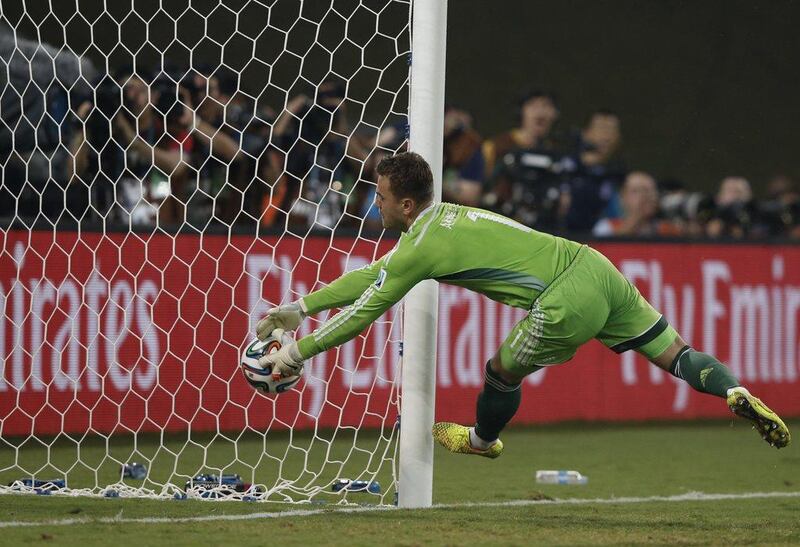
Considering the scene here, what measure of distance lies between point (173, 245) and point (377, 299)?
11.6 ft

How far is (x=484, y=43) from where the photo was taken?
15141mm

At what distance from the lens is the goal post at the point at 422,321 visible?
21.1 ft

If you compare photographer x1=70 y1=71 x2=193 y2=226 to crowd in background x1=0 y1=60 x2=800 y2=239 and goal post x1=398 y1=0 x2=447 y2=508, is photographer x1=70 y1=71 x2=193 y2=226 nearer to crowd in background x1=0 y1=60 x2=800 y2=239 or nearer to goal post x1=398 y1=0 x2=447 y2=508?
crowd in background x1=0 y1=60 x2=800 y2=239

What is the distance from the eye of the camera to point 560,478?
7660mm

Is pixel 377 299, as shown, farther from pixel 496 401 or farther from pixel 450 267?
pixel 496 401

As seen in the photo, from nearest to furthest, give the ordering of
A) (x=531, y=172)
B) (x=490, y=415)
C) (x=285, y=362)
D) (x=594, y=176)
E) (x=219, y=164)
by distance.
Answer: (x=285, y=362) → (x=490, y=415) → (x=219, y=164) → (x=531, y=172) → (x=594, y=176)

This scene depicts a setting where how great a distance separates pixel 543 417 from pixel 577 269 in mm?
4639

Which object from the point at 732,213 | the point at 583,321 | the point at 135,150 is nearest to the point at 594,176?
the point at 732,213

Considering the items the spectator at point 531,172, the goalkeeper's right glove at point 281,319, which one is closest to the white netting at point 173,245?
the goalkeeper's right glove at point 281,319

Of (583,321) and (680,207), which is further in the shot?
(680,207)

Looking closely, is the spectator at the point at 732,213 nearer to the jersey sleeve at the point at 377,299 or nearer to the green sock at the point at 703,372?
the green sock at the point at 703,372

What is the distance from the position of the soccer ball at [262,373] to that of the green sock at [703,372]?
5.57 feet

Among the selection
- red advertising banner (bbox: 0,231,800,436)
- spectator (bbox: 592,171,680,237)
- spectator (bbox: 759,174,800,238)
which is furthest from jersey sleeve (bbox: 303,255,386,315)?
spectator (bbox: 759,174,800,238)

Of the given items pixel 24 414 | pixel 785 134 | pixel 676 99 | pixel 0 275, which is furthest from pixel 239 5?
pixel 785 134
